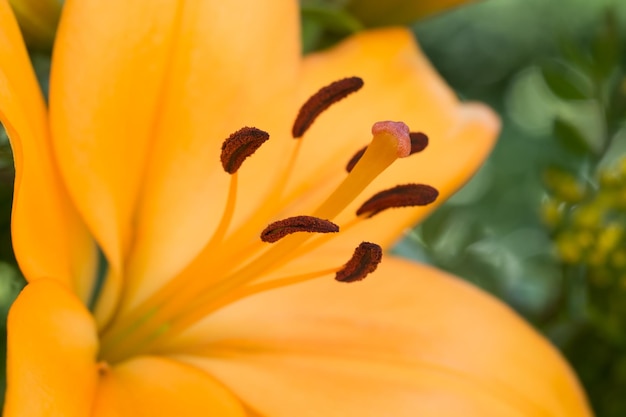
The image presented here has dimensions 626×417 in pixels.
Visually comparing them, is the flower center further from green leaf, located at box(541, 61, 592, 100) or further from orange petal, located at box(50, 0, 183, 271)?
green leaf, located at box(541, 61, 592, 100)

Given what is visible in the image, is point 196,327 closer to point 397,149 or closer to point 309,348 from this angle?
point 309,348

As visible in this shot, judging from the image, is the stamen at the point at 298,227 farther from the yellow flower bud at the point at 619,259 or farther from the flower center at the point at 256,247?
the yellow flower bud at the point at 619,259

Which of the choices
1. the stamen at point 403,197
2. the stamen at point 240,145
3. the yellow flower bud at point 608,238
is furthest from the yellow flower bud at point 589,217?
the stamen at point 240,145

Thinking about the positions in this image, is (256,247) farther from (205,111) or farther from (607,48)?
(607,48)

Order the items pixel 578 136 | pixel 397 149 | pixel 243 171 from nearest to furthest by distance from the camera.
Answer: pixel 397 149 → pixel 243 171 → pixel 578 136

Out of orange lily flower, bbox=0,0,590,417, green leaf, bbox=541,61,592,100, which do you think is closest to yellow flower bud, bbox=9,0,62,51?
orange lily flower, bbox=0,0,590,417

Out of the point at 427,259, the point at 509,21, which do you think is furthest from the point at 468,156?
the point at 509,21

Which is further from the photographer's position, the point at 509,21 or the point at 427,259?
the point at 509,21
